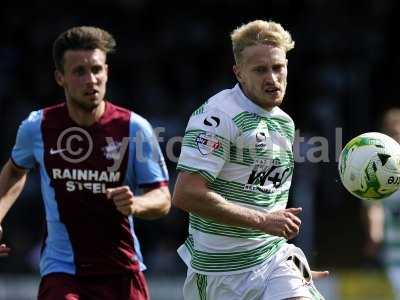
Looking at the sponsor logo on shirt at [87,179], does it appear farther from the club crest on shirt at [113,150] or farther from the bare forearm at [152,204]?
the bare forearm at [152,204]

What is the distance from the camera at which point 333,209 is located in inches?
560

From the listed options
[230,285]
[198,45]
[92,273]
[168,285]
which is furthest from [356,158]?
[198,45]

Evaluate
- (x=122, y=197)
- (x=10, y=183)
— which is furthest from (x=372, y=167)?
(x=10, y=183)

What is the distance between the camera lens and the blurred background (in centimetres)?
1360

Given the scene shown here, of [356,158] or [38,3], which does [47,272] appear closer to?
[356,158]

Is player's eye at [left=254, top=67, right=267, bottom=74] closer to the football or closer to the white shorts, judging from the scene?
the football

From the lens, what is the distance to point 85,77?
6.85 m

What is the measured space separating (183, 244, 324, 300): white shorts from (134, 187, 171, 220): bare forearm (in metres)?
0.58

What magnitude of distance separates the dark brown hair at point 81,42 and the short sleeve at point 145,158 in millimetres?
626

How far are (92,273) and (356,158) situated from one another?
1836 mm

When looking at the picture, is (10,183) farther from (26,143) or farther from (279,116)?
(279,116)

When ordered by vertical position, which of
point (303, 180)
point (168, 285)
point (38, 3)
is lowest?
point (168, 285)

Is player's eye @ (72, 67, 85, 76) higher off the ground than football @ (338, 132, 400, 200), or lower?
higher

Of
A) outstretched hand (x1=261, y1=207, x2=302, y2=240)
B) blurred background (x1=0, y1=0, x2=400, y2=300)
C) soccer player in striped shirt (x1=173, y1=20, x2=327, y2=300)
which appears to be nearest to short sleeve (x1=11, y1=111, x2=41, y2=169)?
soccer player in striped shirt (x1=173, y1=20, x2=327, y2=300)
